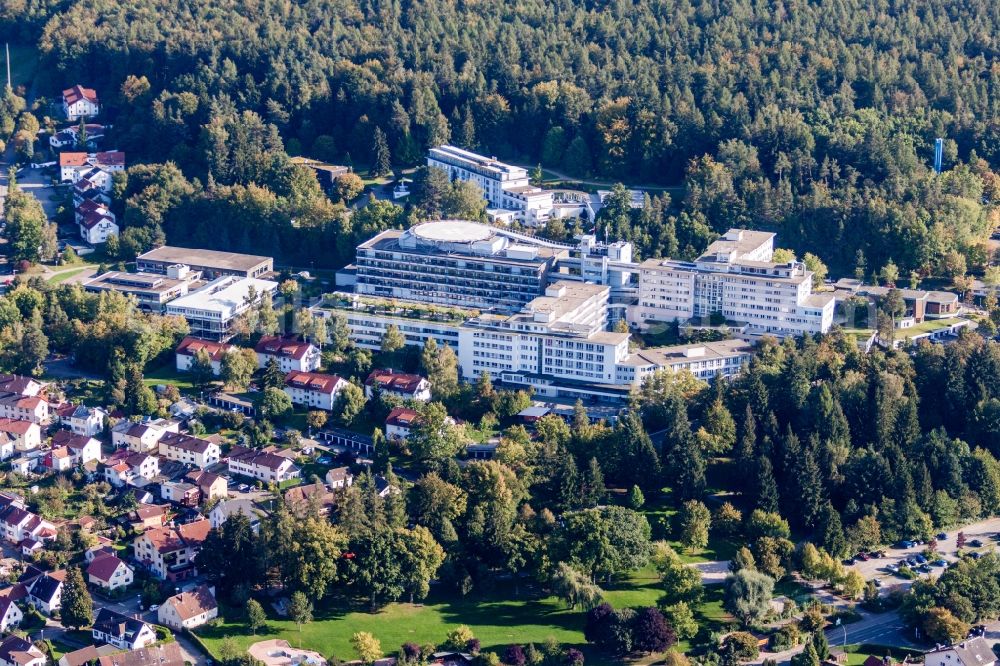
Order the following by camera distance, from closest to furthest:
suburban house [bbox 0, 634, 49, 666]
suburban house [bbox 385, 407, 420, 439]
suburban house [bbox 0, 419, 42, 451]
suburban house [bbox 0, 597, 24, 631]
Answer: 1. suburban house [bbox 0, 634, 49, 666]
2. suburban house [bbox 0, 597, 24, 631]
3. suburban house [bbox 385, 407, 420, 439]
4. suburban house [bbox 0, 419, 42, 451]

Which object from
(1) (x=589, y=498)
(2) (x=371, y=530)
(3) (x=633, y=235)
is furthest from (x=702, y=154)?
(2) (x=371, y=530)

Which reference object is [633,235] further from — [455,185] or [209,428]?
[209,428]

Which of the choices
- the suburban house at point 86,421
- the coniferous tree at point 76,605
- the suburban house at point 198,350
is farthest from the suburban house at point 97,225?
the coniferous tree at point 76,605

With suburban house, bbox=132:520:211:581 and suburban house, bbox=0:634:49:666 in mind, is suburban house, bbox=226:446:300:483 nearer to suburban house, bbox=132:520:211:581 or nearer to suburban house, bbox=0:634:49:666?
suburban house, bbox=132:520:211:581

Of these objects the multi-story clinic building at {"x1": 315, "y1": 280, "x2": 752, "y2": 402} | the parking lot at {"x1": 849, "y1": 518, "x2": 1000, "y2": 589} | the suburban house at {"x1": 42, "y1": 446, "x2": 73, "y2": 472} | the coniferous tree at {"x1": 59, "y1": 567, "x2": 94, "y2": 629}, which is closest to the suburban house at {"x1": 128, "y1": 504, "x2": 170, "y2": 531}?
the suburban house at {"x1": 42, "y1": 446, "x2": 73, "y2": 472}

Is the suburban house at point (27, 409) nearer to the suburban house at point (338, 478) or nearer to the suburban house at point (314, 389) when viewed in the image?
the suburban house at point (314, 389)

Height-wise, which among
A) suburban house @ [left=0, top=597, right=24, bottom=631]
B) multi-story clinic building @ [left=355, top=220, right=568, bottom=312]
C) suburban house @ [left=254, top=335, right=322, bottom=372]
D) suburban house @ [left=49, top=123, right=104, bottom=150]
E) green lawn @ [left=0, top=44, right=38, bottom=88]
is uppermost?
green lawn @ [left=0, top=44, right=38, bottom=88]
